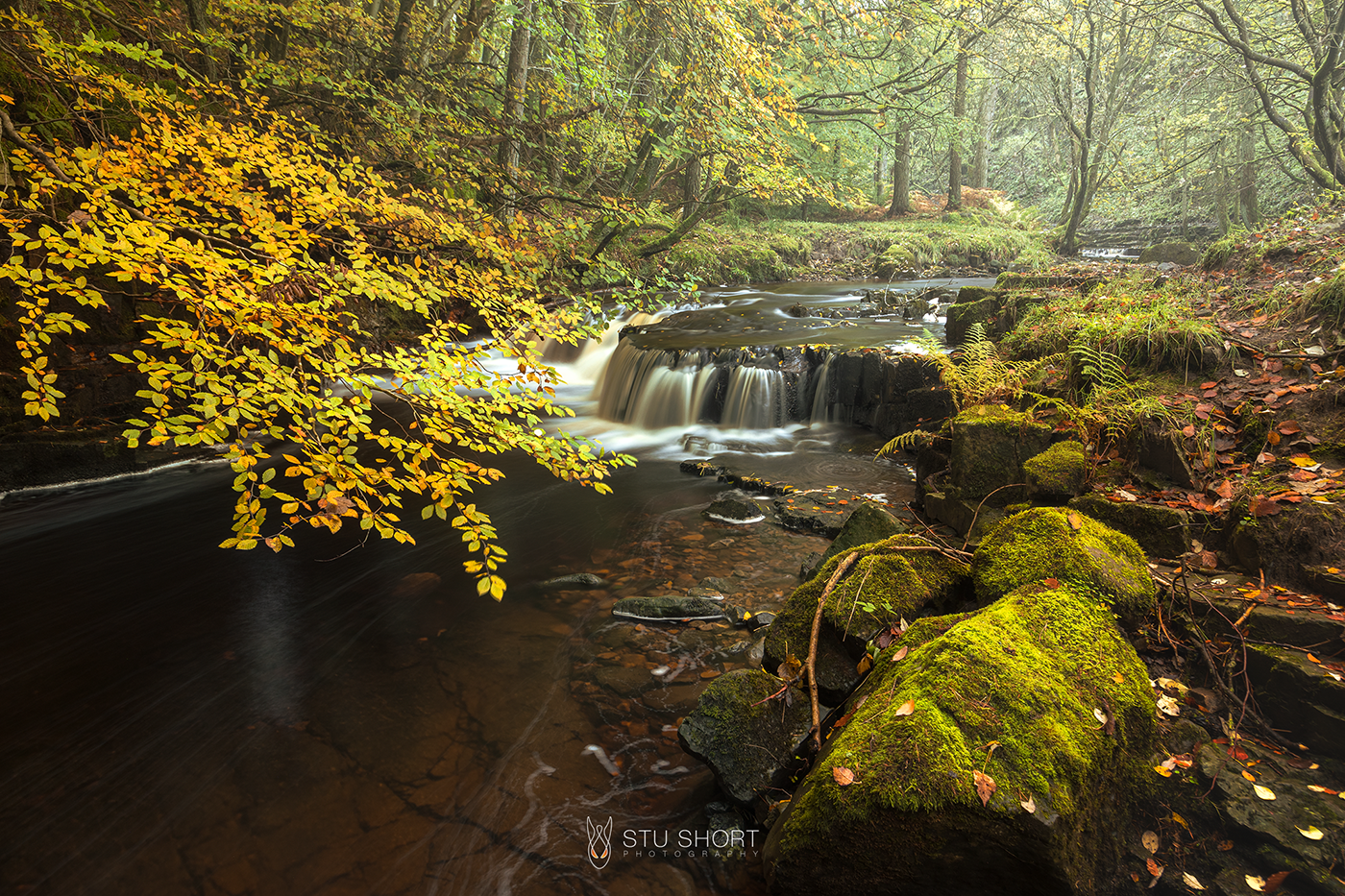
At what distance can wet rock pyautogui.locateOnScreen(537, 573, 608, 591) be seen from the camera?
536cm

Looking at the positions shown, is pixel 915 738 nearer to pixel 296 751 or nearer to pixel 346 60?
pixel 296 751

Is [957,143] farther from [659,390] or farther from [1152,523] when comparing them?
[1152,523]

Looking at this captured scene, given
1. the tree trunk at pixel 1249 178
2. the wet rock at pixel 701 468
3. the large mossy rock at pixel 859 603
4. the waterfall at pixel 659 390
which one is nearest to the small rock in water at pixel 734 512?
the wet rock at pixel 701 468

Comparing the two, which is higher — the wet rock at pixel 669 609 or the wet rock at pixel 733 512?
the wet rock at pixel 733 512

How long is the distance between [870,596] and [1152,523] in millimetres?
2238

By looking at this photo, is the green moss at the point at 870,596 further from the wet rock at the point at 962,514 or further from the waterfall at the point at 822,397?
the waterfall at the point at 822,397

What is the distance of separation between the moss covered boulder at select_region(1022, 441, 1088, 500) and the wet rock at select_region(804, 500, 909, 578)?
1137mm

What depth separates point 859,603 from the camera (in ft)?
10.3

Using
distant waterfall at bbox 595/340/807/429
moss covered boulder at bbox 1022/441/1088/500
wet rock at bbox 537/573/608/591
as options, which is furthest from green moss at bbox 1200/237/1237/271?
wet rock at bbox 537/573/608/591

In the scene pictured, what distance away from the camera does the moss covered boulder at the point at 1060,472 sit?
466 centimetres

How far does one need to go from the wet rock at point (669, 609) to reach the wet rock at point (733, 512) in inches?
71.4

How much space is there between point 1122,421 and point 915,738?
4.08 meters

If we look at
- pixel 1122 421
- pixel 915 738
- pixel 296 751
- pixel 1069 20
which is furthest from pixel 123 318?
pixel 1069 20

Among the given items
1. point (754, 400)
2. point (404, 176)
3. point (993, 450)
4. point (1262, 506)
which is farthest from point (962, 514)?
point (404, 176)
